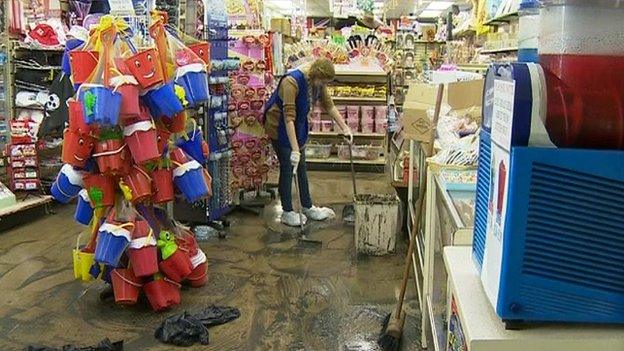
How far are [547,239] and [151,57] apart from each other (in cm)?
269

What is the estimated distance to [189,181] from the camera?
3.71 meters

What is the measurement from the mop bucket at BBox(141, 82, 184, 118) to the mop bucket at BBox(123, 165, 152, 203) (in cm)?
34

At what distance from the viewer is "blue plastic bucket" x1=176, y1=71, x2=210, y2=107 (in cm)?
375

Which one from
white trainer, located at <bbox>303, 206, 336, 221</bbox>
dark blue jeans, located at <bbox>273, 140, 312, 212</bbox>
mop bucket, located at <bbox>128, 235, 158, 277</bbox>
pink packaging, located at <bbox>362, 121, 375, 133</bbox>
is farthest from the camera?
pink packaging, located at <bbox>362, 121, 375, 133</bbox>

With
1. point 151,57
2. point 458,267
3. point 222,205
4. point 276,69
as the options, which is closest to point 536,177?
point 458,267

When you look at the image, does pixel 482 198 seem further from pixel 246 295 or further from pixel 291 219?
pixel 291 219

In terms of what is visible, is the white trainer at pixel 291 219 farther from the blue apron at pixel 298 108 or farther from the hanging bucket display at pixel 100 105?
the hanging bucket display at pixel 100 105

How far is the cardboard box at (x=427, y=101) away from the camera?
3.67 m

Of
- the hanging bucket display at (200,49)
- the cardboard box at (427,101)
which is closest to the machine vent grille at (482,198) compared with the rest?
the cardboard box at (427,101)

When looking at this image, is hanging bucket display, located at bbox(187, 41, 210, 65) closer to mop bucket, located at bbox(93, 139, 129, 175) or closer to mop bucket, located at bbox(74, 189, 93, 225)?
mop bucket, located at bbox(93, 139, 129, 175)

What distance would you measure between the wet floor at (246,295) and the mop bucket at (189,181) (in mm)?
696

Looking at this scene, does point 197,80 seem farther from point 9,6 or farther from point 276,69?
point 276,69

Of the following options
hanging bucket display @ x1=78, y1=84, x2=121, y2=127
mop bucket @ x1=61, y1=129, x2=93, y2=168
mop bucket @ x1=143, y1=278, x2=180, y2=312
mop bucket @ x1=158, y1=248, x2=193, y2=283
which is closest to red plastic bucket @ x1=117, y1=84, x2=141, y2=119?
hanging bucket display @ x1=78, y1=84, x2=121, y2=127

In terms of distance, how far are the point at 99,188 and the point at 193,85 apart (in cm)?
82
